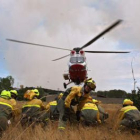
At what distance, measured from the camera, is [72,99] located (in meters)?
8.12

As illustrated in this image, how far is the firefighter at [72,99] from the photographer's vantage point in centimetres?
760

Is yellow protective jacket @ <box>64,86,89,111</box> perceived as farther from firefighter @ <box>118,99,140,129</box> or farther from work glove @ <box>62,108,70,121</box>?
firefighter @ <box>118,99,140,129</box>

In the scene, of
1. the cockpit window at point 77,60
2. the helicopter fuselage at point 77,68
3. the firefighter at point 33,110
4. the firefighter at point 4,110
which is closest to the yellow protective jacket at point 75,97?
the firefighter at point 33,110

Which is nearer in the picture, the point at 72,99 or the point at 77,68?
the point at 72,99

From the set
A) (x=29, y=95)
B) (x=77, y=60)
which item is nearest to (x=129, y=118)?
(x=29, y=95)

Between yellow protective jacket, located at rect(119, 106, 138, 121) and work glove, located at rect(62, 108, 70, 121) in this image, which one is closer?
work glove, located at rect(62, 108, 70, 121)

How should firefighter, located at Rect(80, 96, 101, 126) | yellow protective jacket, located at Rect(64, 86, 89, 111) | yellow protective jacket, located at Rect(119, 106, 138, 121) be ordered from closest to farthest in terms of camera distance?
yellow protective jacket, located at Rect(64, 86, 89, 111) → yellow protective jacket, located at Rect(119, 106, 138, 121) → firefighter, located at Rect(80, 96, 101, 126)

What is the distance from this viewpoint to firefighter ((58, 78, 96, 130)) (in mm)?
7604

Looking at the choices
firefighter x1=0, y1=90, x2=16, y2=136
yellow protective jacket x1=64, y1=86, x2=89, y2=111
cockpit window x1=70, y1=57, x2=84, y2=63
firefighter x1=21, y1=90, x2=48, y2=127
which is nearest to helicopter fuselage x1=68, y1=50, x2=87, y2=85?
cockpit window x1=70, y1=57, x2=84, y2=63

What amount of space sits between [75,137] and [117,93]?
86.5 metres

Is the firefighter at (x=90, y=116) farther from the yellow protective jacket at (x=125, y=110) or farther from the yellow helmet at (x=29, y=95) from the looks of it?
the yellow helmet at (x=29, y=95)

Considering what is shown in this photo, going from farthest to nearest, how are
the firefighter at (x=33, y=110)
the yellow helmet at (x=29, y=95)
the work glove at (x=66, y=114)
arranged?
the yellow helmet at (x=29, y=95)
the firefighter at (x=33, y=110)
the work glove at (x=66, y=114)

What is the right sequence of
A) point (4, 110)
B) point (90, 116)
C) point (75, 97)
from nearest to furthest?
point (4, 110) < point (75, 97) < point (90, 116)

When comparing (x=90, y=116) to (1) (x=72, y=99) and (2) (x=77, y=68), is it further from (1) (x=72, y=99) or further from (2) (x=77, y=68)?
(2) (x=77, y=68)
